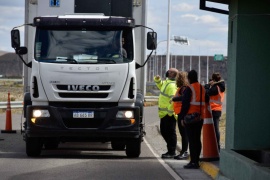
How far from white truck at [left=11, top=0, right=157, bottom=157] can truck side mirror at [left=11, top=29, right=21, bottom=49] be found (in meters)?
0.02

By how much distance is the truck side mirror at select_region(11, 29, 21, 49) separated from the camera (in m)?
17.2

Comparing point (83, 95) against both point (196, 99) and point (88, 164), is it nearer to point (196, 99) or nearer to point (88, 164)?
point (88, 164)

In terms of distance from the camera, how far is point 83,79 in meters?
16.8

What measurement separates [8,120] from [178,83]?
9244 millimetres

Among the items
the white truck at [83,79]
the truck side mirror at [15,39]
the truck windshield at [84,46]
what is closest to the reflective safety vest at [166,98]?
the white truck at [83,79]

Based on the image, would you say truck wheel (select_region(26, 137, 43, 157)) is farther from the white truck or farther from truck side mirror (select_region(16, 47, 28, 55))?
truck side mirror (select_region(16, 47, 28, 55))

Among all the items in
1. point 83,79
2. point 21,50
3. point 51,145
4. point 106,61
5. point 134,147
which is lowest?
point 51,145

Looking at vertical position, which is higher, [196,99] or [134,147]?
[196,99]

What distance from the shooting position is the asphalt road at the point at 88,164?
14.1 m

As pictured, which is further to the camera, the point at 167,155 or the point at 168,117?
the point at 168,117

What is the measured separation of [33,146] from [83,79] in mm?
1924

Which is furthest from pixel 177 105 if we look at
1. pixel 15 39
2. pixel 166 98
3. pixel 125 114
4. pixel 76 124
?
pixel 15 39

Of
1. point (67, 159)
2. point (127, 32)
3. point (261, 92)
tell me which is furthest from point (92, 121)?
point (261, 92)

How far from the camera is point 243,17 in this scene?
1284 centimetres
